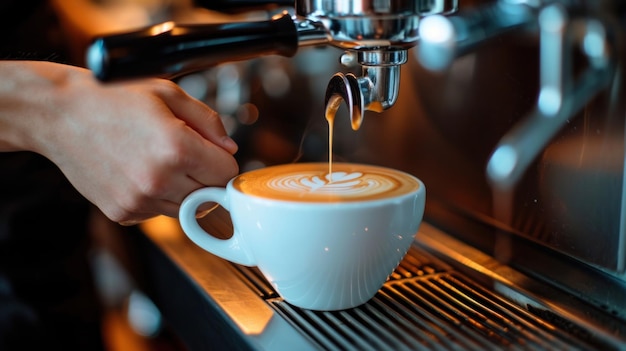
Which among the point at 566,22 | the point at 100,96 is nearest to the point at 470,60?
the point at 566,22

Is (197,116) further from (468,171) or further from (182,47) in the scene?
(468,171)

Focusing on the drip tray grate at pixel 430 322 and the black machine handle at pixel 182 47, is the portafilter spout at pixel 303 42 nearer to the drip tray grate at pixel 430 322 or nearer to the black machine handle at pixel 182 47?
the black machine handle at pixel 182 47

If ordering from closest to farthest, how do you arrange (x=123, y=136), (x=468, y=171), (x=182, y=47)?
(x=182, y=47)
(x=123, y=136)
(x=468, y=171)

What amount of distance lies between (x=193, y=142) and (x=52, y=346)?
0.56m

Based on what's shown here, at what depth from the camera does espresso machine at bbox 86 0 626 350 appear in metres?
0.41

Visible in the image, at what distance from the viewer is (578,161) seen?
49 cm

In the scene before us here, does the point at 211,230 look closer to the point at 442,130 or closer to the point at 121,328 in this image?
the point at 442,130

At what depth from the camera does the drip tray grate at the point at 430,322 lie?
422 mm

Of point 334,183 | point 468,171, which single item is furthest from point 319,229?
point 468,171

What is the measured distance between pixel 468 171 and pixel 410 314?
0.62 ft

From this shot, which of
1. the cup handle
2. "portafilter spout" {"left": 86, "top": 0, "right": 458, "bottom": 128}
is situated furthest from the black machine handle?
the cup handle

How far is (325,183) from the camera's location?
0.49m

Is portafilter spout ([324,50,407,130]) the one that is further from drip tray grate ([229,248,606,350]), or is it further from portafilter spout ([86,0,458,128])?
drip tray grate ([229,248,606,350])

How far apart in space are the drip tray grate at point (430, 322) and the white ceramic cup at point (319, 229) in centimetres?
1
